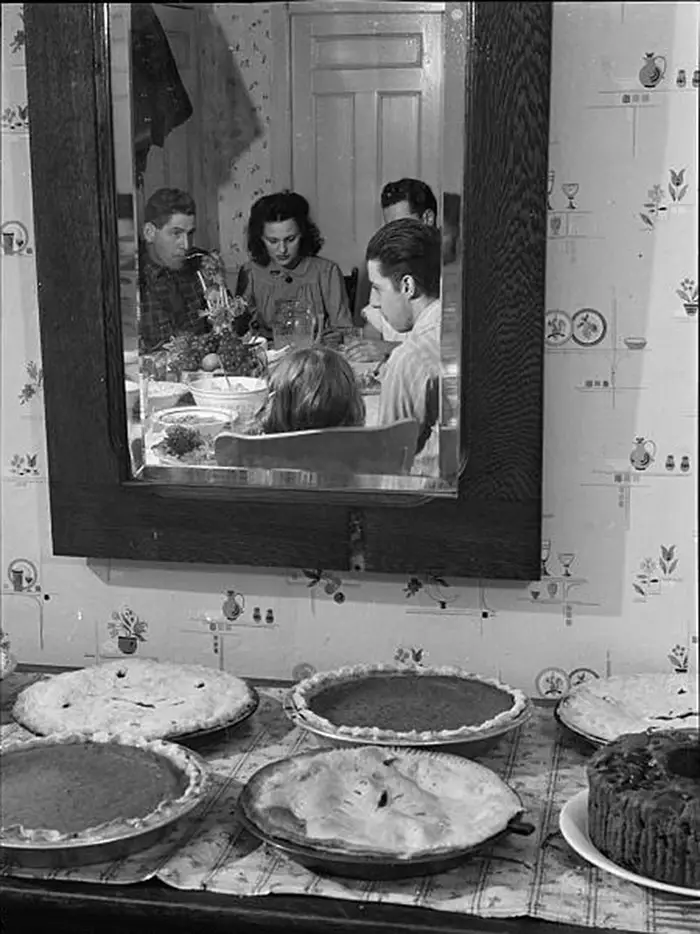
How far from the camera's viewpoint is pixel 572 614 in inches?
59.8

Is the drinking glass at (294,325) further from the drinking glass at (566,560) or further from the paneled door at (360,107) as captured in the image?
the drinking glass at (566,560)

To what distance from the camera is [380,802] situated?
45.5 inches

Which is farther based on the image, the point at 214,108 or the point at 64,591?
the point at 64,591

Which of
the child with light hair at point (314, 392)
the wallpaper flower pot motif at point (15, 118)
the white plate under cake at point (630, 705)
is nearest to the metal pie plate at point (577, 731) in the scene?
the white plate under cake at point (630, 705)

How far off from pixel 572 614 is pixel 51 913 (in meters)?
0.68

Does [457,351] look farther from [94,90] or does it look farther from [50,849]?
[50,849]

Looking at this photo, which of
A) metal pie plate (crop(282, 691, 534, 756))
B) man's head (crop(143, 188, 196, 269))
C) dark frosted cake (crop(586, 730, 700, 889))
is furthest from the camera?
man's head (crop(143, 188, 196, 269))

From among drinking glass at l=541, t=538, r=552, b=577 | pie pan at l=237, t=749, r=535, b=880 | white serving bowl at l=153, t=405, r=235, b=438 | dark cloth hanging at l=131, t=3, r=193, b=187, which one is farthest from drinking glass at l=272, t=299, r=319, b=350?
pie pan at l=237, t=749, r=535, b=880

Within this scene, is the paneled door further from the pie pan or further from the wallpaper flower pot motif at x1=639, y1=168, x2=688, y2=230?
the pie pan

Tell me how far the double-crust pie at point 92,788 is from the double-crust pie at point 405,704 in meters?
0.16

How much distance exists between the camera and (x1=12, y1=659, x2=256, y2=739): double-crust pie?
4.41ft

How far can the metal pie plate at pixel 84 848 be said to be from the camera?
1.09 metres

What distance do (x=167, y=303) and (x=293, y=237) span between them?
0.17 meters

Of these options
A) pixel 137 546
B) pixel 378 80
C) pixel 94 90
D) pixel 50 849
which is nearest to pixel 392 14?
pixel 378 80
